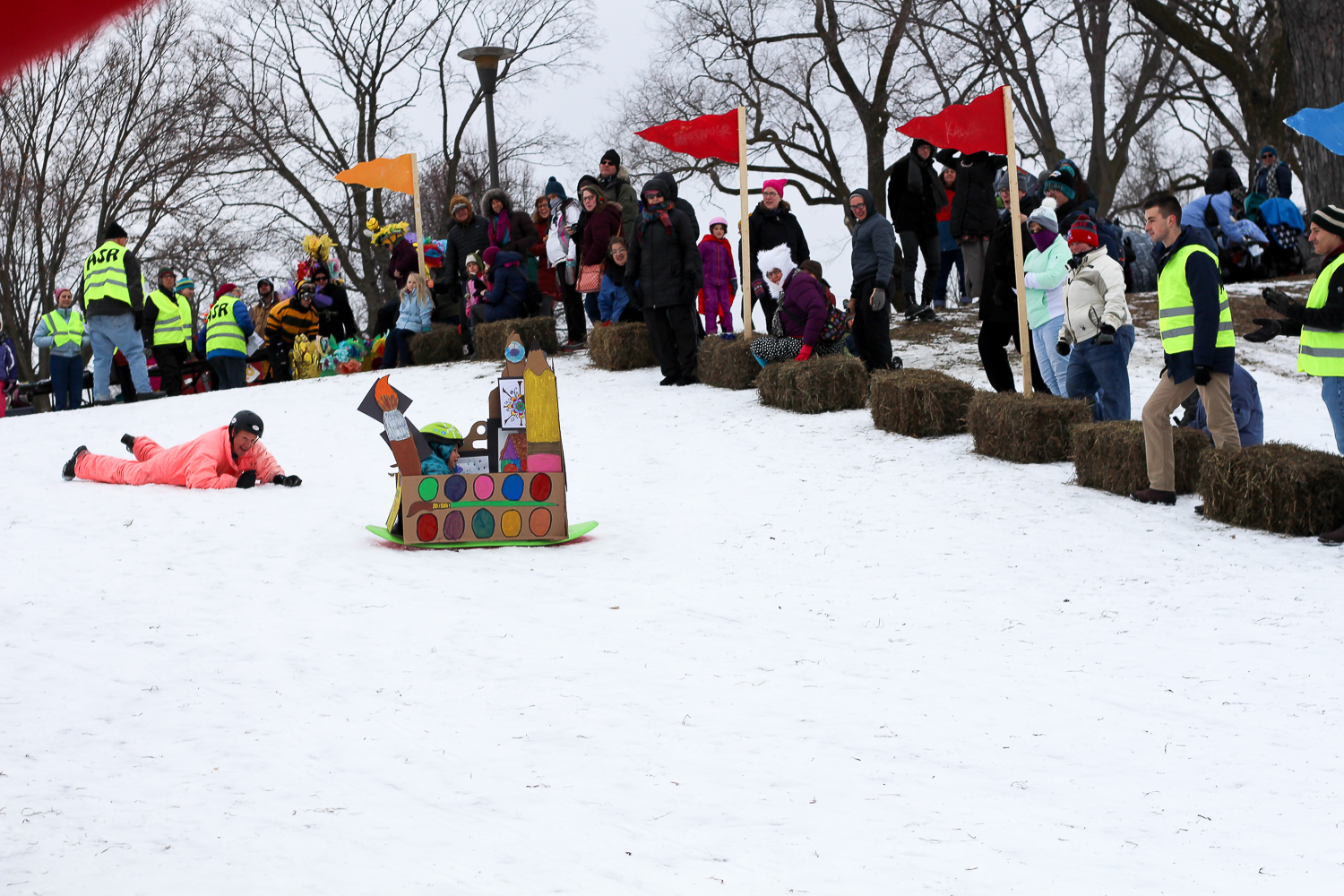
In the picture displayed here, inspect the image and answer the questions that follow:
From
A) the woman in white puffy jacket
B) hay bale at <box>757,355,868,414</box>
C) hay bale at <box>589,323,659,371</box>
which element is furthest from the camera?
hay bale at <box>589,323,659,371</box>

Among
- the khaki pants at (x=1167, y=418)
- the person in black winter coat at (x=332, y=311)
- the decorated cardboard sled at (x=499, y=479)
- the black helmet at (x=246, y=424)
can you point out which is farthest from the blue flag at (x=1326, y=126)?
the person in black winter coat at (x=332, y=311)

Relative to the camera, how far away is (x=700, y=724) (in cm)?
425

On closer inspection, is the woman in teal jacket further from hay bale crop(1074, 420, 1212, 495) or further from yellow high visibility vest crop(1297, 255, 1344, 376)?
yellow high visibility vest crop(1297, 255, 1344, 376)

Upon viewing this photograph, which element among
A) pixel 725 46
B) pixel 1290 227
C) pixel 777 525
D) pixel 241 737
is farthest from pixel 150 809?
pixel 725 46

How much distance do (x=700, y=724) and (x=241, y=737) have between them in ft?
5.13

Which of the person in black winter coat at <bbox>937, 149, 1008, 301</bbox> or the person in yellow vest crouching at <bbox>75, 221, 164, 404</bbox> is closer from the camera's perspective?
the person in black winter coat at <bbox>937, 149, 1008, 301</bbox>

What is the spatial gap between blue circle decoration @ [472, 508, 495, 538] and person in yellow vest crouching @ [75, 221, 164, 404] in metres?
8.30

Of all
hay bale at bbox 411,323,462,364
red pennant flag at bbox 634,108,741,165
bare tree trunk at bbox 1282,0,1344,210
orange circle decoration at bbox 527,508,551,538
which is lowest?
orange circle decoration at bbox 527,508,551,538

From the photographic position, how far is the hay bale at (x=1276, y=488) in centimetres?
665

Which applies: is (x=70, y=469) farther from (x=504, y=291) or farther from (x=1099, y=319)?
(x=1099, y=319)

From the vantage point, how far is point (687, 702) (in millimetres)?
4484

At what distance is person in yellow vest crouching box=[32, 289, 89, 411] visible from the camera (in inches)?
588

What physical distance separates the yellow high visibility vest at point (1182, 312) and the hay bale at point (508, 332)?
848 cm

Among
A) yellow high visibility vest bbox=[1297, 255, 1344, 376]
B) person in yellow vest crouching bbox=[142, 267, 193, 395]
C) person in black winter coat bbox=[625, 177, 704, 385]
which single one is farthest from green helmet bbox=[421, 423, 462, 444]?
person in yellow vest crouching bbox=[142, 267, 193, 395]
